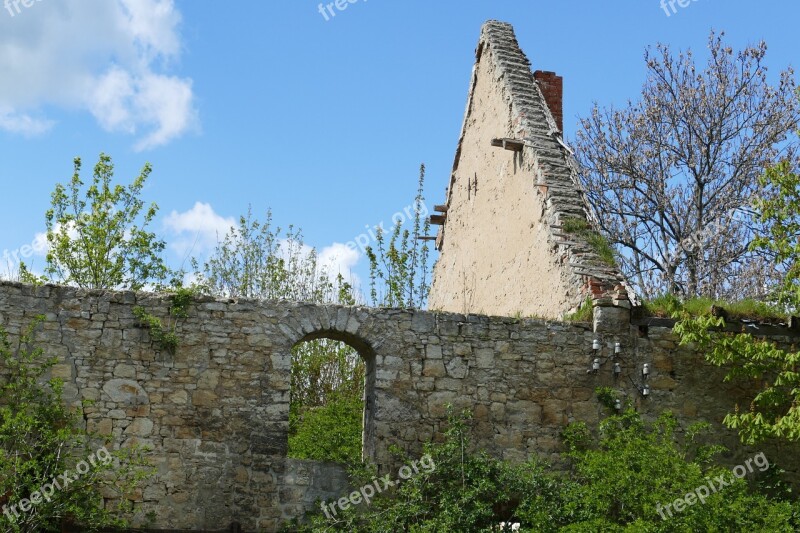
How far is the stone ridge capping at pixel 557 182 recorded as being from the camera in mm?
12336

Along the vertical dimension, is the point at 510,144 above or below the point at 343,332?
above

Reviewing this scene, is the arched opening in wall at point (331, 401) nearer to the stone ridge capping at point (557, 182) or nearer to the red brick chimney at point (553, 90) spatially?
the stone ridge capping at point (557, 182)

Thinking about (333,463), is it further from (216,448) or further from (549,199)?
(549,199)

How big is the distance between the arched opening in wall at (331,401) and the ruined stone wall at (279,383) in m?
0.16

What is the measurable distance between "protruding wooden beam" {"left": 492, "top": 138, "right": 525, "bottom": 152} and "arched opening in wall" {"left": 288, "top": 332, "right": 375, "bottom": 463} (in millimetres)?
3835

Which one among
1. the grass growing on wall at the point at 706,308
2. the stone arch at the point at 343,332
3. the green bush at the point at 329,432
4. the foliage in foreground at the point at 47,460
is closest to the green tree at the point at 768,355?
the grass growing on wall at the point at 706,308

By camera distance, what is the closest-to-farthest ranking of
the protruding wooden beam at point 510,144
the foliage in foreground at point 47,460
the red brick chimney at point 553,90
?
the foliage in foreground at point 47,460, the protruding wooden beam at point 510,144, the red brick chimney at point 553,90

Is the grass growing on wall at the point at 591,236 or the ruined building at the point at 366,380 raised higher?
the grass growing on wall at the point at 591,236

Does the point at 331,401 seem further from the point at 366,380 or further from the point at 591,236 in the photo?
the point at 591,236

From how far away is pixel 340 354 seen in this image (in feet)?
62.8

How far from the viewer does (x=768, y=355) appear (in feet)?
38.7

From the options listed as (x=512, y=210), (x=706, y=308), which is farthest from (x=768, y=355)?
(x=512, y=210)

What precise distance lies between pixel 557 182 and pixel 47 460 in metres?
7.79

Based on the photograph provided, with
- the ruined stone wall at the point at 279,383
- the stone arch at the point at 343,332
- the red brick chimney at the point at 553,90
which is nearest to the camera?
the ruined stone wall at the point at 279,383
